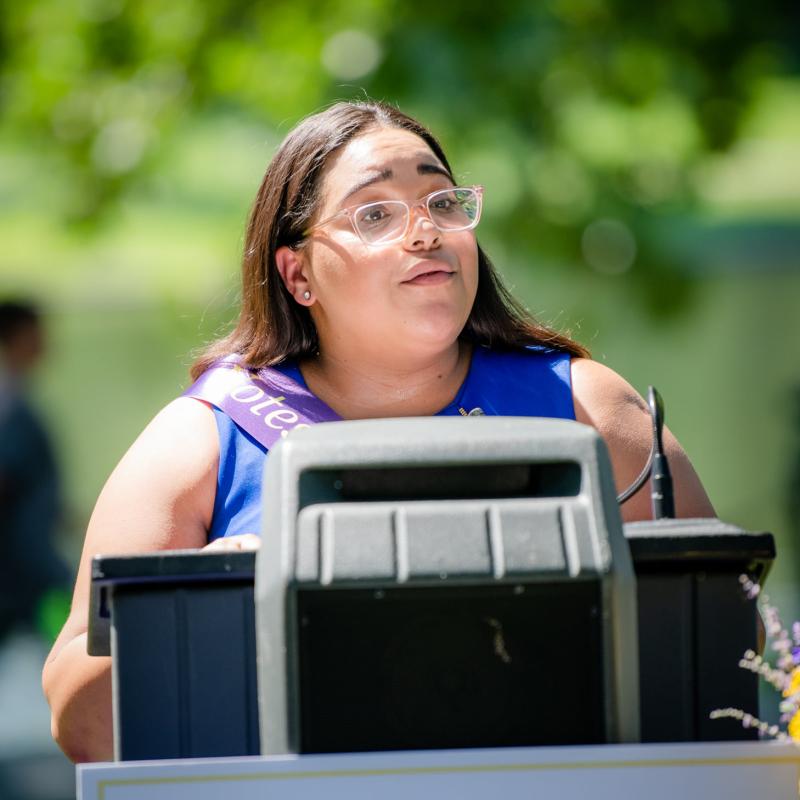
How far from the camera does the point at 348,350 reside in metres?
2.26

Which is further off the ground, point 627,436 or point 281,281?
point 281,281

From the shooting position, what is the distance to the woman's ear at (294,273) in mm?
2328

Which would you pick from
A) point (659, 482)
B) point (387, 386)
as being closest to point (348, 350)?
point (387, 386)

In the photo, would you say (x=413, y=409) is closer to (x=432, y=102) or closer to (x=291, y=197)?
(x=291, y=197)

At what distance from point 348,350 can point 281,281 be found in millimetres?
199

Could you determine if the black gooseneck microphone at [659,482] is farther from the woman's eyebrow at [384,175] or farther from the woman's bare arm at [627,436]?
the woman's eyebrow at [384,175]

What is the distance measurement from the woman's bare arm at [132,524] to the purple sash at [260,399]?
1.4 inches

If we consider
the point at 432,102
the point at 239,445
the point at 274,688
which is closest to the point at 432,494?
the point at 274,688

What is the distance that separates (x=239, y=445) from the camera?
6.91ft

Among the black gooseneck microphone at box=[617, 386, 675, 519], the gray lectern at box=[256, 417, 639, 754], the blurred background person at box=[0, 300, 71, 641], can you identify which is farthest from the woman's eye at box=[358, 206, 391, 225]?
the blurred background person at box=[0, 300, 71, 641]

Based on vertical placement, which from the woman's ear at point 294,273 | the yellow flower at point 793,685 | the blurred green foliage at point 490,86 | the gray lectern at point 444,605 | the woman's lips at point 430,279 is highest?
the blurred green foliage at point 490,86

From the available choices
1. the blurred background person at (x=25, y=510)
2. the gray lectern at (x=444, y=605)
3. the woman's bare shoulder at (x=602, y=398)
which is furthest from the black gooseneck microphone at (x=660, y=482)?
the blurred background person at (x=25, y=510)

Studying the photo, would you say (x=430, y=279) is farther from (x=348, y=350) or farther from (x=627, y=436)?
(x=627, y=436)

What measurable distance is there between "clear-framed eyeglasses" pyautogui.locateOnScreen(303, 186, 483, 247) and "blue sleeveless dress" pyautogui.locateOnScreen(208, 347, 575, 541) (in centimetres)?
23
